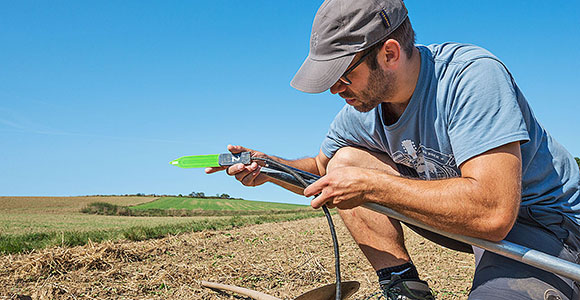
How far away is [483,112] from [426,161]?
511 mm

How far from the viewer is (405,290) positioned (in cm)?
224

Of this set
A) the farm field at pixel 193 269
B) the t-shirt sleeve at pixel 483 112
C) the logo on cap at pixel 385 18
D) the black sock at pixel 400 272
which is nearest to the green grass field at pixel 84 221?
the farm field at pixel 193 269

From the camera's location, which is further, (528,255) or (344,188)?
(344,188)

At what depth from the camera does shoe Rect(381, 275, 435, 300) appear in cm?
223

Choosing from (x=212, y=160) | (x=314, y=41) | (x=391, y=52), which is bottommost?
(x=212, y=160)

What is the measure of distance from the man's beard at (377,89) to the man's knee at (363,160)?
573 mm

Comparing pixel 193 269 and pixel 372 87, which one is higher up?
pixel 372 87

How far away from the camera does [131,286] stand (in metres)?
3.12

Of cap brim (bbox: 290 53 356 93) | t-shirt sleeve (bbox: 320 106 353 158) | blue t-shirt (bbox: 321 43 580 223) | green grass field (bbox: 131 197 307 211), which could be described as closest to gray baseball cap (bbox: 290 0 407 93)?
cap brim (bbox: 290 53 356 93)

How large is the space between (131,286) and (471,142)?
8.45 ft

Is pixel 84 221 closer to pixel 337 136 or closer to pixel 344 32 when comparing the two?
pixel 337 136

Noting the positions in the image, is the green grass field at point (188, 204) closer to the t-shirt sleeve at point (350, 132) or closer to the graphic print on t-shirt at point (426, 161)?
the t-shirt sleeve at point (350, 132)

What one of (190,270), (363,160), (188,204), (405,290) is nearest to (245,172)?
(363,160)

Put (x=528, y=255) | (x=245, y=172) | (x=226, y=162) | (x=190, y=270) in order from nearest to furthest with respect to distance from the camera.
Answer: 1. (x=528, y=255)
2. (x=226, y=162)
3. (x=245, y=172)
4. (x=190, y=270)
